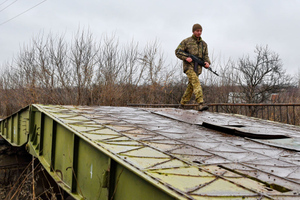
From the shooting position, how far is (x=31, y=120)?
5.79 meters

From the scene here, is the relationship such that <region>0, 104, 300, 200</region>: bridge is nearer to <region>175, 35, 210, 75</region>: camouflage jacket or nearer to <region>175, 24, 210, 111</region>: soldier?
<region>175, 24, 210, 111</region>: soldier

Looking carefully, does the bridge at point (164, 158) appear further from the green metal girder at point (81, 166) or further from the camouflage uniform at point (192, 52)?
the camouflage uniform at point (192, 52)

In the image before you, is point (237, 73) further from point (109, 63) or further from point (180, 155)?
point (180, 155)

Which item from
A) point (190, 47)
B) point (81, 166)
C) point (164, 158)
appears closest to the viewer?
point (164, 158)

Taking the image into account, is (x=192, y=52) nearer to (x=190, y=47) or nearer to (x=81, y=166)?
(x=190, y=47)

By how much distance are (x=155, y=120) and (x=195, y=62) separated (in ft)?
8.78

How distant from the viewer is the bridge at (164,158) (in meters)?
2.16

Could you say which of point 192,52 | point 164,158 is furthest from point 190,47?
point 164,158

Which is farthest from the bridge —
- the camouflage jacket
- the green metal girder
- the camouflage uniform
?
the camouflage jacket

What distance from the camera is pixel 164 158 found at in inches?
110

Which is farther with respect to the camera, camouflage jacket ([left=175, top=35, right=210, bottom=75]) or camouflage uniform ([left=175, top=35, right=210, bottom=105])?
camouflage jacket ([left=175, top=35, right=210, bottom=75])

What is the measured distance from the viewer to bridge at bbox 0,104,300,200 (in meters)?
2.16

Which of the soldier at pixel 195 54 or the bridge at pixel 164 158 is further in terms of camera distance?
the soldier at pixel 195 54

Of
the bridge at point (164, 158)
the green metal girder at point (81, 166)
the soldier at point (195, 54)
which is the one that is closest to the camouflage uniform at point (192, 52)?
the soldier at point (195, 54)
